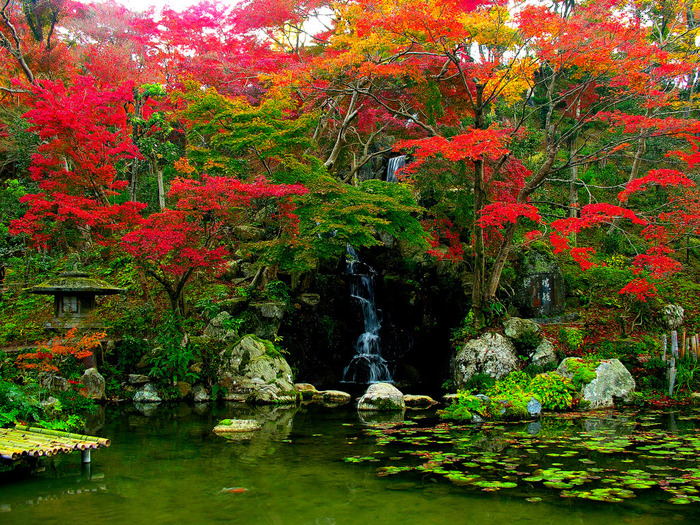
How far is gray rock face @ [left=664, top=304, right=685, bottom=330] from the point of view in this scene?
1216 cm

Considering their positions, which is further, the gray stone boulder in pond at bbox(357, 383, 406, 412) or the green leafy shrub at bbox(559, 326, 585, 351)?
the green leafy shrub at bbox(559, 326, 585, 351)

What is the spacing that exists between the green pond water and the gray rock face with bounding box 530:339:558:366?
264 cm

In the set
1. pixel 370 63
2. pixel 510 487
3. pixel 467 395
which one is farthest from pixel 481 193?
pixel 510 487

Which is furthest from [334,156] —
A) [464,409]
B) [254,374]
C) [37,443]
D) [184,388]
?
[37,443]

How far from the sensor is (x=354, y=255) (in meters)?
15.8

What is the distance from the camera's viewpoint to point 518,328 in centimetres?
1103

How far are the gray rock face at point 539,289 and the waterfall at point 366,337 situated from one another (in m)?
4.01

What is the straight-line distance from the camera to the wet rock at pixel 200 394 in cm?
1071

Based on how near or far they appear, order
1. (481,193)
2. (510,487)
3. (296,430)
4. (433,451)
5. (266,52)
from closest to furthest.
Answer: (510,487)
(433,451)
(296,430)
(481,193)
(266,52)

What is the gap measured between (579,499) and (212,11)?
18.6m

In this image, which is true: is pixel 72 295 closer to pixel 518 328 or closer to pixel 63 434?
pixel 63 434

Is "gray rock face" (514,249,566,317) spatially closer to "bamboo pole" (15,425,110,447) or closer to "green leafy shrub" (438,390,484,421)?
"green leafy shrub" (438,390,484,421)

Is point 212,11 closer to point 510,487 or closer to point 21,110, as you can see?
point 21,110

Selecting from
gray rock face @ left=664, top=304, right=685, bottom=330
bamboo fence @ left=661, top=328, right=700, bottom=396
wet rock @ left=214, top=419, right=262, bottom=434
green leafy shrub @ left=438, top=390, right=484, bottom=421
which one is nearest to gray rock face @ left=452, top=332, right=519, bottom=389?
green leafy shrub @ left=438, top=390, right=484, bottom=421
